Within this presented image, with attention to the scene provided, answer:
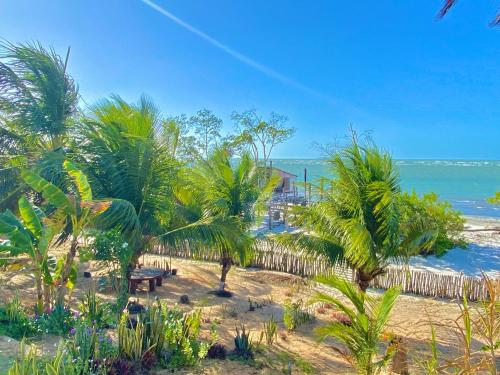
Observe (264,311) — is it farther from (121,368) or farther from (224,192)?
(121,368)

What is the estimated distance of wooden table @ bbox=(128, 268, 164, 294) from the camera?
9203mm

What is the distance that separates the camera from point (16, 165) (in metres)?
8.30

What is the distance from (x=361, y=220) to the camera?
6.76m

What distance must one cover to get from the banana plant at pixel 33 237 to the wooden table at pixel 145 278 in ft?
9.52

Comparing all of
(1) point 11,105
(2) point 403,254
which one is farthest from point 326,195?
(1) point 11,105

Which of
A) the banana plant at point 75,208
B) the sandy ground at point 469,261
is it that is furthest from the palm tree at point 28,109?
the sandy ground at point 469,261

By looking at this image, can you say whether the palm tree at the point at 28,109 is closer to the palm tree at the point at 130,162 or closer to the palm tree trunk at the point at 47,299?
the palm tree at the point at 130,162

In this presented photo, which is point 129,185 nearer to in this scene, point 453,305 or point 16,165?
point 16,165

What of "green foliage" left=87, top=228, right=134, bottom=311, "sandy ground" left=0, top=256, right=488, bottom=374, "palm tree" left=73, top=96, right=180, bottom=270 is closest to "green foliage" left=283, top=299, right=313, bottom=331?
"sandy ground" left=0, top=256, right=488, bottom=374

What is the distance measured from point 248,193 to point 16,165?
19.1ft

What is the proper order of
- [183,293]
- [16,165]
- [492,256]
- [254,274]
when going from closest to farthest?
[16,165] < [183,293] < [254,274] < [492,256]

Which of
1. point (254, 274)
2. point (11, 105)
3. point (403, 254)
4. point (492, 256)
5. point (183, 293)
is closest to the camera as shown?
point (403, 254)

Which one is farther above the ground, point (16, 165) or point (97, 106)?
point (97, 106)

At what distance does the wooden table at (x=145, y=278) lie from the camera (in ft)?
30.2
